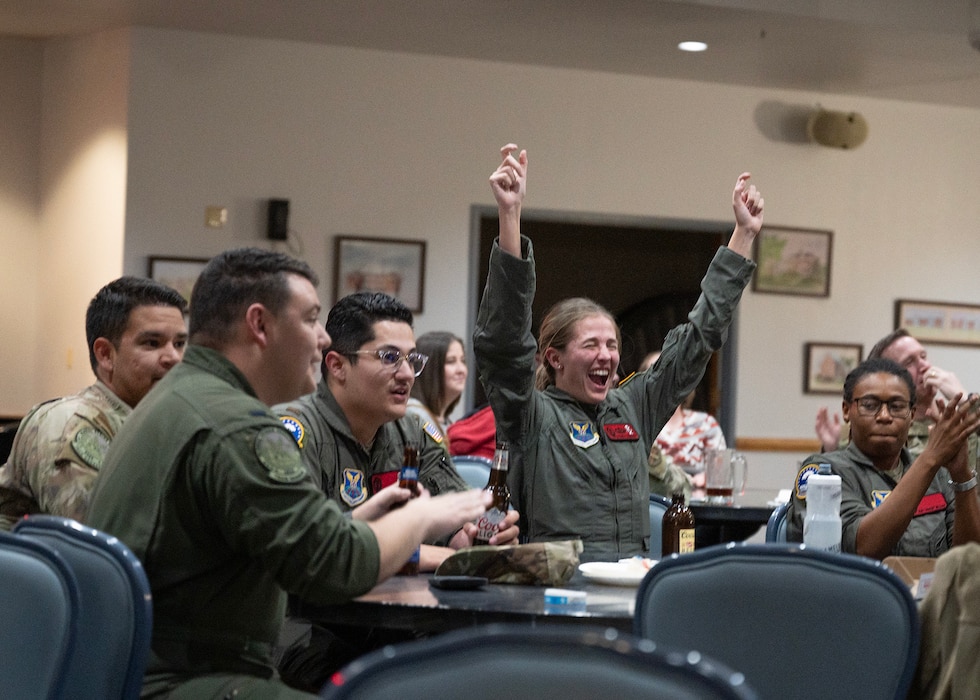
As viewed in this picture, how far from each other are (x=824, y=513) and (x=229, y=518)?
4.59 ft

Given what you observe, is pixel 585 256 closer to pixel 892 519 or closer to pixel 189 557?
pixel 892 519

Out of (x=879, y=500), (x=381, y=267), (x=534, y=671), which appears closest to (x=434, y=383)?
(x=381, y=267)

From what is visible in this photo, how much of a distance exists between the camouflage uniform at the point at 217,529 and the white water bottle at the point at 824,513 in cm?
113

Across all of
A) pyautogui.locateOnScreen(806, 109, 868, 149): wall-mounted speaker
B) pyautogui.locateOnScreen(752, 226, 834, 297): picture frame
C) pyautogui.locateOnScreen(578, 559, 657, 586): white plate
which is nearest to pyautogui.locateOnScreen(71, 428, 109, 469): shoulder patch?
pyautogui.locateOnScreen(578, 559, 657, 586): white plate

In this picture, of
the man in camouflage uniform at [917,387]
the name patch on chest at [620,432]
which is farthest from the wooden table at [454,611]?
the man in camouflage uniform at [917,387]

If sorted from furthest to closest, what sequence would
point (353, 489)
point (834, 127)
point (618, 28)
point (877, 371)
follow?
point (834, 127) < point (618, 28) < point (877, 371) < point (353, 489)

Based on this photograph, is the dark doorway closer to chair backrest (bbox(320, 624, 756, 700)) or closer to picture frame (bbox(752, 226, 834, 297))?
picture frame (bbox(752, 226, 834, 297))

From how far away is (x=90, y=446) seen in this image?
288 cm

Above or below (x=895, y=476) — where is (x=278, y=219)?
above

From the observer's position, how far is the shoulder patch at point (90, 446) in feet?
9.32

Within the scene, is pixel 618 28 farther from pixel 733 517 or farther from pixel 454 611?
pixel 454 611

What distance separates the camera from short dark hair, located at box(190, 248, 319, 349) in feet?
7.45

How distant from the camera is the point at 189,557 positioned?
212 centimetres

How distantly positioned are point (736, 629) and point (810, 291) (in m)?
6.42
